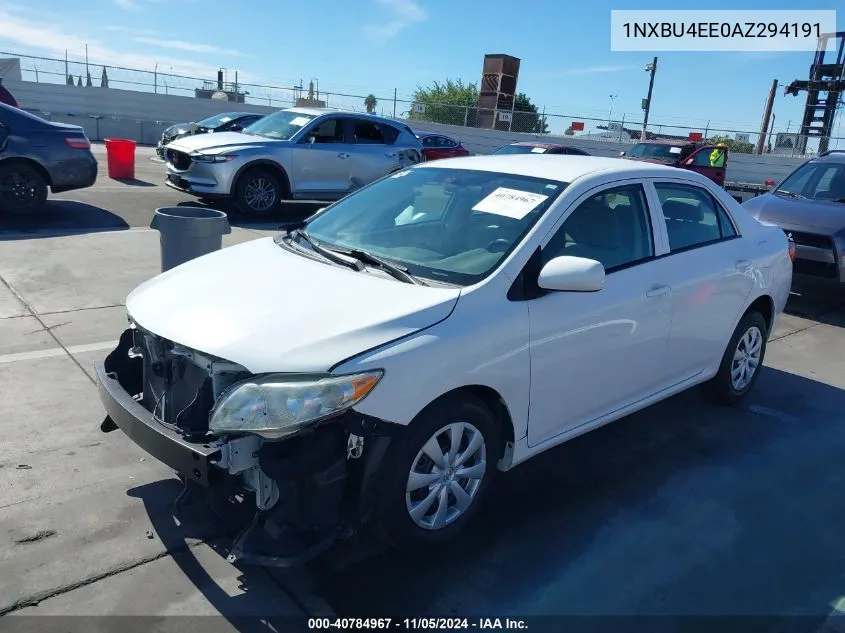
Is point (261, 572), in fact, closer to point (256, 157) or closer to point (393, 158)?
point (256, 157)

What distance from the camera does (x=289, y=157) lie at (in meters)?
11.5

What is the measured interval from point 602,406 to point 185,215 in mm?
3684

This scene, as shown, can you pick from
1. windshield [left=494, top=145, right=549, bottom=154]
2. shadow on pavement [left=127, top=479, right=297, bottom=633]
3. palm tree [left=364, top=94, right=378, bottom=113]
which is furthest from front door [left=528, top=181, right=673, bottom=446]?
palm tree [left=364, top=94, right=378, bottom=113]

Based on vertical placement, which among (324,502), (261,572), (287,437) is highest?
(287,437)

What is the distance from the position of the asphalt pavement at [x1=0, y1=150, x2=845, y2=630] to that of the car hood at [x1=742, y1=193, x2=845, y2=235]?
127 inches

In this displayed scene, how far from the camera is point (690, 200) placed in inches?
184

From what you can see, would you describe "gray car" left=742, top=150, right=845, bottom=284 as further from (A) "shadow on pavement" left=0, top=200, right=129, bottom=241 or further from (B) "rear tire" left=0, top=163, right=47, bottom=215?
(B) "rear tire" left=0, top=163, right=47, bottom=215

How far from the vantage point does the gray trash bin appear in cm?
562

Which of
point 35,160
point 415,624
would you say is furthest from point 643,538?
point 35,160

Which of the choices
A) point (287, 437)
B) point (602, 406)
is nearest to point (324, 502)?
point (287, 437)

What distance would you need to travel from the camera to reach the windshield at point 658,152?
1775 cm

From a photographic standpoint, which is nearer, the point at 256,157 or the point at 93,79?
the point at 256,157

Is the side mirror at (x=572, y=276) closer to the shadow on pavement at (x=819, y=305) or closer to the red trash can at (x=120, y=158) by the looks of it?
the shadow on pavement at (x=819, y=305)

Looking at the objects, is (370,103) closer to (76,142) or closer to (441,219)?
(76,142)
